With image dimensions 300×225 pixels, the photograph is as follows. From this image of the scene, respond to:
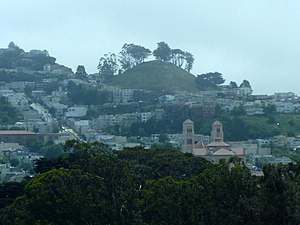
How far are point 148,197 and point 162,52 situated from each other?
86524mm

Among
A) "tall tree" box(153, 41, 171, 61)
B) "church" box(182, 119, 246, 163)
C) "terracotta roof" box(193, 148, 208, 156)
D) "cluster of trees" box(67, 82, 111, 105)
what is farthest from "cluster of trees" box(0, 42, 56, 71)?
"terracotta roof" box(193, 148, 208, 156)

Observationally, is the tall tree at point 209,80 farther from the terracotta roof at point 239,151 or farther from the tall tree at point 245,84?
the terracotta roof at point 239,151

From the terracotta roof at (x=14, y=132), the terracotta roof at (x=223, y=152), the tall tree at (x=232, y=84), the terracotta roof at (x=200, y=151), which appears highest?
the tall tree at (x=232, y=84)

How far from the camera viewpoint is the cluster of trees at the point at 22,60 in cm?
10925

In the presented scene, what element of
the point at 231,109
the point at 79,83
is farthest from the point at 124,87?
the point at 231,109

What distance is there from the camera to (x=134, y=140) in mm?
75375

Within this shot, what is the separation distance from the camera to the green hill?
98938 millimetres

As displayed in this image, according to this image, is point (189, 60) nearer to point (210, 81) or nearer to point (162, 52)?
point (162, 52)

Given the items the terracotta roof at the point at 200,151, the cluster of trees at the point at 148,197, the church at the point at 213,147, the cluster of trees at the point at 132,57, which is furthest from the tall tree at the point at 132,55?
the cluster of trees at the point at 148,197

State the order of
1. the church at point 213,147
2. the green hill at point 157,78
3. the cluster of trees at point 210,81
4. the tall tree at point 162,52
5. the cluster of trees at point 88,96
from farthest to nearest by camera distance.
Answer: the tall tree at point 162,52 → the cluster of trees at point 210,81 → the green hill at point 157,78 → the cluster of trees at point 88,96 → the church at point 213,147

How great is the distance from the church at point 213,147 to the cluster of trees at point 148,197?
3363cm

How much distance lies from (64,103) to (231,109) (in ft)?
66.2

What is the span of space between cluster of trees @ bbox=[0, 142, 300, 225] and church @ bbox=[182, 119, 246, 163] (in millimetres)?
33635

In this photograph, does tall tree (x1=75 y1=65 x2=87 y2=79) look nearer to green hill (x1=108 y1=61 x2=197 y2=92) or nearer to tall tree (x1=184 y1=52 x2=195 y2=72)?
green hill (x1=108 y1=61 x2=197 y2=92)
